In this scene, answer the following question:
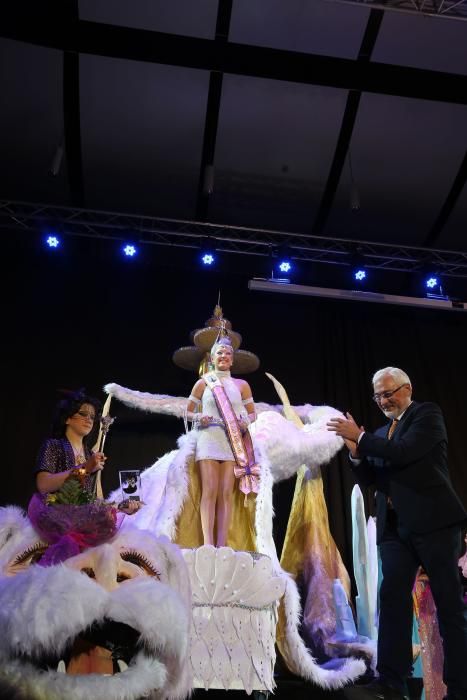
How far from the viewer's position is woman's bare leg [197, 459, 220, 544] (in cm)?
420

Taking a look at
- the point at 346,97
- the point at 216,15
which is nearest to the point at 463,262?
the point at 346,97

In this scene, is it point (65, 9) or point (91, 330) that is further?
point (91, 330)

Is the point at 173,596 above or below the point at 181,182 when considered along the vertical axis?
below

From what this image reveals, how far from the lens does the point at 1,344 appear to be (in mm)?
5855

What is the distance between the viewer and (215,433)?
4.54 metres

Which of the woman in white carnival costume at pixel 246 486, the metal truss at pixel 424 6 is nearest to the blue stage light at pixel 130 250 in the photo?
the woman in white carnival costume at pixel 246 486

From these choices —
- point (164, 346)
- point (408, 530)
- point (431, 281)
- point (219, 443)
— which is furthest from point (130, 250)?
point (408, 530)

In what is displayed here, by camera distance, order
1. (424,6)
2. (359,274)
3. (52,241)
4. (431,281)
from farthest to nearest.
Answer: (431,281) < (359,274) < (52,241) < (424,6)

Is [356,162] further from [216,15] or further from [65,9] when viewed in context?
[65,9]

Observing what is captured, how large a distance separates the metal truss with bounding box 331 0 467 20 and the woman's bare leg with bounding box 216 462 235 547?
340 centimetres

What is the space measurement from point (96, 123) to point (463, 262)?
3.86 metres

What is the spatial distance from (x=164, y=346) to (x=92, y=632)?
459 cm

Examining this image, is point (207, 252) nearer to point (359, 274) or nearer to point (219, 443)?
point (359, 274)

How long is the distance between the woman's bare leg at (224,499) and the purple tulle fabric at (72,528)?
228cm
